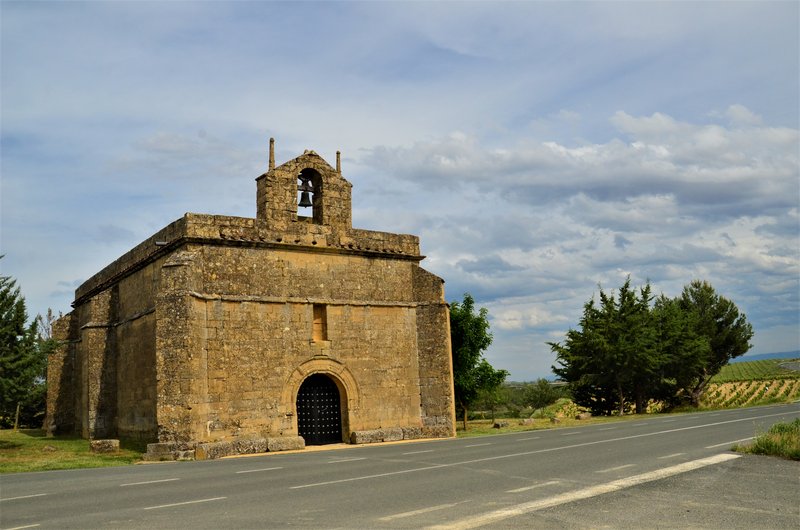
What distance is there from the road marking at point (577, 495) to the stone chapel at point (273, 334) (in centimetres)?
1154

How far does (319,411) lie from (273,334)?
3.16 m

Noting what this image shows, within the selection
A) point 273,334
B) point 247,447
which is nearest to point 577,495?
point 247,447

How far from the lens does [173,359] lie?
1855 cm

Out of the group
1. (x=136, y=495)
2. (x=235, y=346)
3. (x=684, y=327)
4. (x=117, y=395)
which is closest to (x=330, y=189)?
(x=235, y=346)

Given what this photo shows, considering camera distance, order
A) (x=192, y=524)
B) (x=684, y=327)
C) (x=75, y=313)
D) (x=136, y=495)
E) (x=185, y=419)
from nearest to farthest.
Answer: (x=192, y=524) → (x=136, y=495) → (x=185, y=419) → (x=75, y=313) → (x=684, y=327)

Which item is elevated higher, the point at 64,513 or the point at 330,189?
the point at 330,189

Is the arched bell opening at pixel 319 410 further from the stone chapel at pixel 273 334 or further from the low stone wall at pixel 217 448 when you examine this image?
the low stone wall at pixel 217 448

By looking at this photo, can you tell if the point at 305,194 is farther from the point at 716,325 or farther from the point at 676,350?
the point at 716,325

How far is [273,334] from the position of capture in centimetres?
2117

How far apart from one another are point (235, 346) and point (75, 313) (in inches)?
602

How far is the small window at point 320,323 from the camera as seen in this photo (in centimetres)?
2225

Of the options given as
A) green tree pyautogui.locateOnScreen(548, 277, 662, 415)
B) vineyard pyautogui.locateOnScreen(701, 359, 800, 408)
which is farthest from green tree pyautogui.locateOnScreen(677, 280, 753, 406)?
green tree pyautogui.locateOnScreen(548, 277, 662, 415)

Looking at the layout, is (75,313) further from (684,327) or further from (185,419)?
(684,327)

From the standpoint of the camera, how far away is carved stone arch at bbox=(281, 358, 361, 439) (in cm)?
2123
